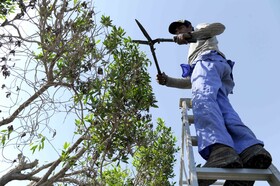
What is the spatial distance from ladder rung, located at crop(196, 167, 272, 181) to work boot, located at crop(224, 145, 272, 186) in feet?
0.19

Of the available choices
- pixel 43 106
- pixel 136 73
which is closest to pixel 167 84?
pixel 136 73

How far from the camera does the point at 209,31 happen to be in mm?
3340

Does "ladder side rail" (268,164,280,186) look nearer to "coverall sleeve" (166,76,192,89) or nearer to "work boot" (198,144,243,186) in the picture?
"work boot" (198,144,243,186)

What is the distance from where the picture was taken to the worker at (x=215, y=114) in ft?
7.13

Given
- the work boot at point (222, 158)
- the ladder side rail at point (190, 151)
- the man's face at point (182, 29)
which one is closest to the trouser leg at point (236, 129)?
the work boot at point (222, 158)

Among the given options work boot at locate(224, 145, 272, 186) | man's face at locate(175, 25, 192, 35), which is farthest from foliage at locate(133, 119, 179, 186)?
work boot at locate(224, 145, 272, 186)

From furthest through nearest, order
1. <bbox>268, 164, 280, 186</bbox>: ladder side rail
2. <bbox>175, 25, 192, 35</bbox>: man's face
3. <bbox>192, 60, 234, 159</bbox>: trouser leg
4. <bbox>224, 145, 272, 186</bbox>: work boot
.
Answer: <bbox>175, 25, 192, 35</bbox>: man's face → <bbox>192, 60, 234, 159</bbox>: trouser leg → <bbox>224, 145, 272, 186</bbox>: work boot → <bbox>268, 164, 280, 186</bbox>: ladder side rail

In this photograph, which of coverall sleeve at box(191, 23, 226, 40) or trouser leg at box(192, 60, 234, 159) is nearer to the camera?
trouser leg at box(192, 60, 234, 159)

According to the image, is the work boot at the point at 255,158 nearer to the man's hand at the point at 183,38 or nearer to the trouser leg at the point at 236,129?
the trouser leg at the point at 236,129

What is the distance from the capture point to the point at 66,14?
4.12 m

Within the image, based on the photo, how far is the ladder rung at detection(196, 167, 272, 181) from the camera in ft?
6.67

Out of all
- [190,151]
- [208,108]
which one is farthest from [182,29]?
[190,151]

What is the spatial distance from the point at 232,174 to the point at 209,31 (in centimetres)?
171

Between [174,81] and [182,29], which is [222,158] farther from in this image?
[182,29]
